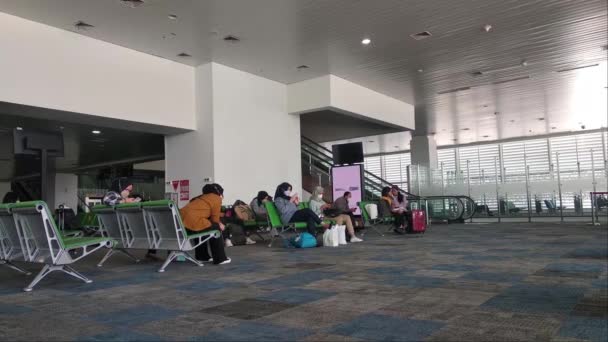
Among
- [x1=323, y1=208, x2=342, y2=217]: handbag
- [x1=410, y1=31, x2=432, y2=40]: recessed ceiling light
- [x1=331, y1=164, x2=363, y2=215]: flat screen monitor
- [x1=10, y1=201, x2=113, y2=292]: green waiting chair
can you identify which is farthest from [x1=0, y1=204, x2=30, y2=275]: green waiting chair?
[x1=331, y1=164, x2=363, y2=215]: flat screen monitor

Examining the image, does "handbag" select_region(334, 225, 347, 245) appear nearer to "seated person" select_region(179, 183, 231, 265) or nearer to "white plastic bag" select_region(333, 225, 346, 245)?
"white plastic bag" select_region(333, 225, 346, 245)

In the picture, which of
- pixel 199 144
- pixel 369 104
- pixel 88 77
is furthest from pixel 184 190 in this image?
pixel 369 104

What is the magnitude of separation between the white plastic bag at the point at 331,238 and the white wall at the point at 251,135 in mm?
4522

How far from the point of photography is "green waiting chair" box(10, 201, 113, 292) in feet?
15.4

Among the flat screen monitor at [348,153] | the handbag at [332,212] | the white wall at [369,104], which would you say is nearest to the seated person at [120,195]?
the handbag at [332,212]

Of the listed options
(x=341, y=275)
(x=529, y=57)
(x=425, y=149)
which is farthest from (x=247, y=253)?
(x=425, y=149)

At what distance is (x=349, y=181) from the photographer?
15.8 meters

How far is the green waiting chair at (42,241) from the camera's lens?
Answer: 4695 mm

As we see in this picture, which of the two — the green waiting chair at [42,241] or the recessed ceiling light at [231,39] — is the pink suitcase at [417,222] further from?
the green waiting chair at [42,241]

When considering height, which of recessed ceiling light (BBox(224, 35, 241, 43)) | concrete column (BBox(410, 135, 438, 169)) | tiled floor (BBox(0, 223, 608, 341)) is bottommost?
tiled floor (BBox(0, 223, 608, 341))

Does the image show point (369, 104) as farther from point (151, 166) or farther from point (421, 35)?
point (151, 166)

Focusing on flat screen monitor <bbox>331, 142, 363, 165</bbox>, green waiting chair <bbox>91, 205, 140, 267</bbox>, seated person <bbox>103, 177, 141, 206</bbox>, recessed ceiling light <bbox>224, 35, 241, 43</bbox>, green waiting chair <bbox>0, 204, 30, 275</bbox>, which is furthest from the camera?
flat screen monitor <bbox>331, 142, 363, 165</bbox>

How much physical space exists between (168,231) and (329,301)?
3.07 metres

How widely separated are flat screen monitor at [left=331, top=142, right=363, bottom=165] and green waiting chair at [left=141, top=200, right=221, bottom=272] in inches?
403
